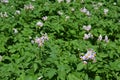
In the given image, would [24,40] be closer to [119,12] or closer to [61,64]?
[61,64]

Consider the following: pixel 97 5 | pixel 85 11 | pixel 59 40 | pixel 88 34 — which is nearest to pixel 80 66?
pixel 59 40

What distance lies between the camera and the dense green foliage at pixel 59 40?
3.51 m

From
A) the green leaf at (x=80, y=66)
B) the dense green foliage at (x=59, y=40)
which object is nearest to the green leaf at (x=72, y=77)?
the dense green foliage at (x=59, y=40)

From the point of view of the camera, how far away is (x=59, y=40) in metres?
4.41

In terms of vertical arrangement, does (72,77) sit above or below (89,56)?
below

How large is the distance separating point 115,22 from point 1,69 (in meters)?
2.95

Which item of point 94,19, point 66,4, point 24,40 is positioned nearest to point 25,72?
point 24,40

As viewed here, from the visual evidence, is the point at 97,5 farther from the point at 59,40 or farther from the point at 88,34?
the point at 59,40

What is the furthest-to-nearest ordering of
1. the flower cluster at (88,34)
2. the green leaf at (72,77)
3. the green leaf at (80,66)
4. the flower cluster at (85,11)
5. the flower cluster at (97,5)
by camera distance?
the flower cluster at (97,5) < the flower cluster at (85,11) < the flower cluster at (88,34) < the green leaf at (80,66) < the green leaf at (72,77)

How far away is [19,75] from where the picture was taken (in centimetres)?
342

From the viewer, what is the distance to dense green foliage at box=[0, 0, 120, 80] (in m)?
3.51

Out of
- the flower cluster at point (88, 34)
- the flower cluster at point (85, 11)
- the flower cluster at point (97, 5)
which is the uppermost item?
the flower cluster at point (85, 11)

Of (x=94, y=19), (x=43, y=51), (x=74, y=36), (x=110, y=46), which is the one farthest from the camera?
(x=94, y=19)

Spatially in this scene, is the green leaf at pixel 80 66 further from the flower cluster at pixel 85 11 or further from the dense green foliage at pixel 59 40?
the flower cluster at pixel 85 11
